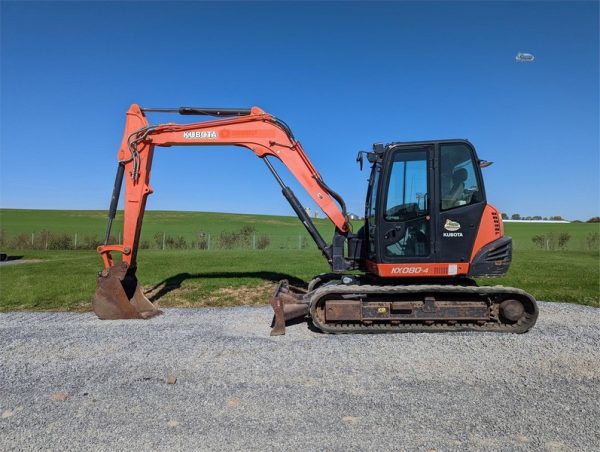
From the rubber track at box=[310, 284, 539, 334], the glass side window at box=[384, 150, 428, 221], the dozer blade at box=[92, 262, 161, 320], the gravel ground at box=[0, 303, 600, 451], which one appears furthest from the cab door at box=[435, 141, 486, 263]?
the dozer blade at box=[92, 262, 161, 320]

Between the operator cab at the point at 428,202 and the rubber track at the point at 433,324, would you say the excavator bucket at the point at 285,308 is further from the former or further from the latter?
the operator cab at the point at 428,202

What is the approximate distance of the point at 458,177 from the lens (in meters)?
7.28

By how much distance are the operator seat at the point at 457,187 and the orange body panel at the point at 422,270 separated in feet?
3.39

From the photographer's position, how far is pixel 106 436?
3.74 m

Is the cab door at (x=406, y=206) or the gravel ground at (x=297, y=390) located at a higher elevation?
the cab door at (x=406, y=206)

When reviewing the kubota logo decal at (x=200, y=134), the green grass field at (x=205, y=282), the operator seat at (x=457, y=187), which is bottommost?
the green grass field at (x=205, y=282)

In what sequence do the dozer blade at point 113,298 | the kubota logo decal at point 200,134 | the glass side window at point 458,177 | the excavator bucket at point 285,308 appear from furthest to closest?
the kubota logo decal at point 200,134, the dozer blade at point 113,298, the glass side window at point 458,177, the excavator bucket at point 285,308

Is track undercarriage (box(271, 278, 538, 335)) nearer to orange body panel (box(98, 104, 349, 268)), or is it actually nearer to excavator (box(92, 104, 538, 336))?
excavator (box(92, 104, 538, 336))

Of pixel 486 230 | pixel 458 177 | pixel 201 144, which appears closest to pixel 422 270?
pixel 486 230

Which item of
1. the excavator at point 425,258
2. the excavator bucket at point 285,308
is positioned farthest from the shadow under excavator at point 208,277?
the excavator at point 425,258

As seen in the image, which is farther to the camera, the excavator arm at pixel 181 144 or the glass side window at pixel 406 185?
the excavator arm at pixel 181 144

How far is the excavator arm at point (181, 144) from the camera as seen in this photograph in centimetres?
828

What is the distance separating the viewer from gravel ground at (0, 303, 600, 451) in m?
3.70

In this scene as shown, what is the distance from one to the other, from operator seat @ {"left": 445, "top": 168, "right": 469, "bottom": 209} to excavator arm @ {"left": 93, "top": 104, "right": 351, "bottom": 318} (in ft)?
6.51
